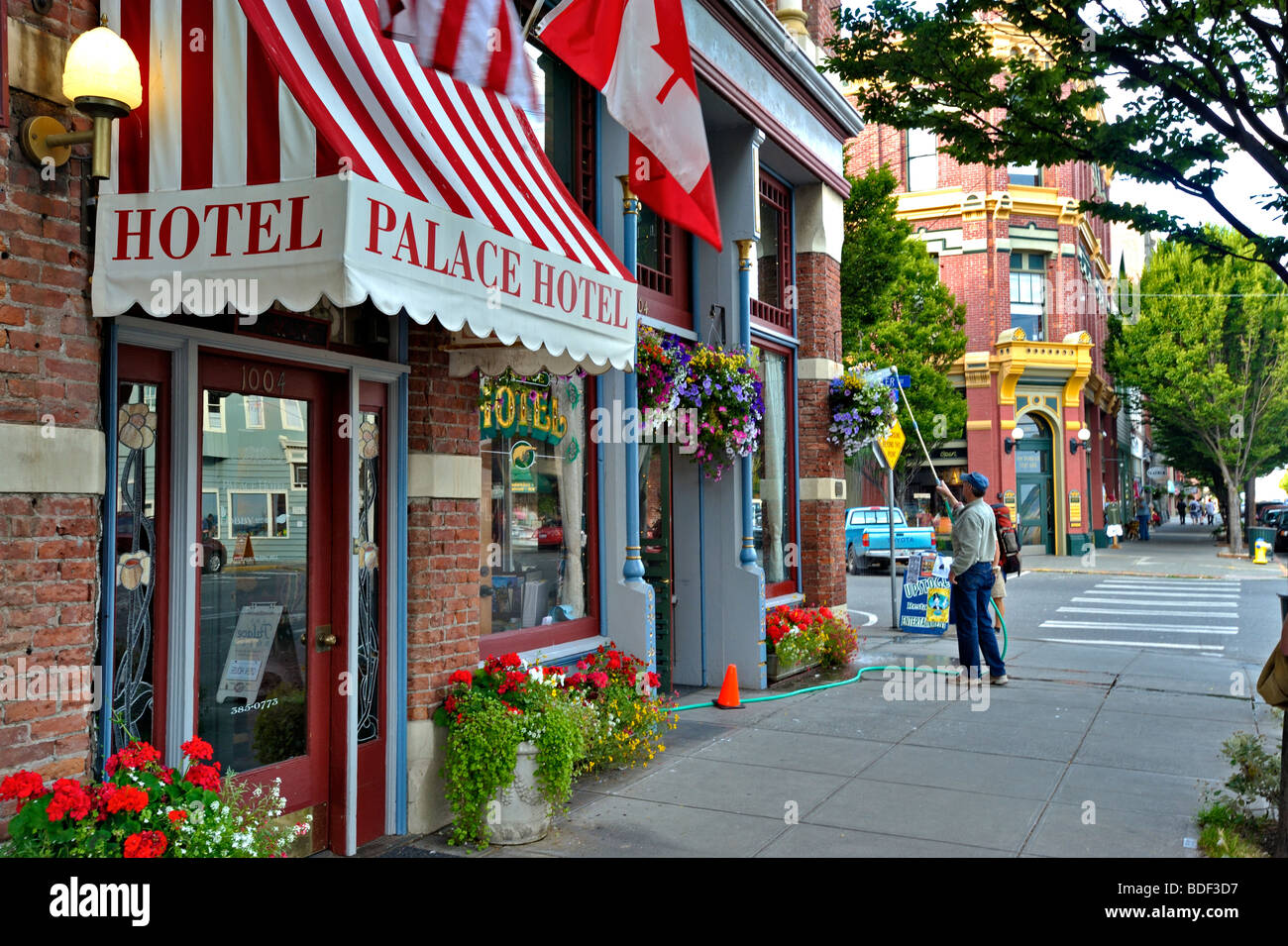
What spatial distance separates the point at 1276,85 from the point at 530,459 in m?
6.38

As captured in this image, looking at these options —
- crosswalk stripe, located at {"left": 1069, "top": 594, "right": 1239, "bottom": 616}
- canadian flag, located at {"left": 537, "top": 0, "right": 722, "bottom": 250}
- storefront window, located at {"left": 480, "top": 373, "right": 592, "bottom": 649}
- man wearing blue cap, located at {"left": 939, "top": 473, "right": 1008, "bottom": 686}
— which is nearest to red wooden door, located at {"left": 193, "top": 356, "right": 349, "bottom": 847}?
storefront window, located at {"left": 480, "top": 373, "right": 592, "bottom": 649}

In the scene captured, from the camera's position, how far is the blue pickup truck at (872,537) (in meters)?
24.7

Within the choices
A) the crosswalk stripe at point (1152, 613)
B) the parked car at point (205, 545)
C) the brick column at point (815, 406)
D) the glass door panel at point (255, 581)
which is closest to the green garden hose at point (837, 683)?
the brick column at point (815, 406)

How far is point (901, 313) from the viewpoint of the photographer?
2819cm

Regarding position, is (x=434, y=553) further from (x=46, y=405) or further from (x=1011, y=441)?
(x=1011, y=441)

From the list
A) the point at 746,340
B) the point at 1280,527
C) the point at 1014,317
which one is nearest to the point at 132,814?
the point at 746,340

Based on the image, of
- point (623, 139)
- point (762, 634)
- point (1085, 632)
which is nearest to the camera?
point (623, 139)

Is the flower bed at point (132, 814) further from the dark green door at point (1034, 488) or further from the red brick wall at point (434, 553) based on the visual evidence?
the dark green door at point (1034, 488)

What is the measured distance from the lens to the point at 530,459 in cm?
754

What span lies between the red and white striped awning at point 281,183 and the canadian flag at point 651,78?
183cm

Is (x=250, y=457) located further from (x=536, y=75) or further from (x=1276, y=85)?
(x=1276, y=85)

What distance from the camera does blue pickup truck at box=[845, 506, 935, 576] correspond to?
81.0 ft

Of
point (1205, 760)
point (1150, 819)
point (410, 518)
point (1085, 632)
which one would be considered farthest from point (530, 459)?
point (1085, 632)

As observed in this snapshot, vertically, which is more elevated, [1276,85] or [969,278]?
[969,278]
